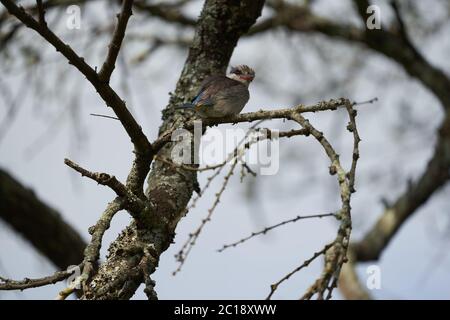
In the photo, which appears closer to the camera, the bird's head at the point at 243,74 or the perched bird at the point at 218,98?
the perched bird at the point at 218,98

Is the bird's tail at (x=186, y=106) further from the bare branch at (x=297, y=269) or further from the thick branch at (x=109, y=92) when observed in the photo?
the bare branch at (x=297, y=269)

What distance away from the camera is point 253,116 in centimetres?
303

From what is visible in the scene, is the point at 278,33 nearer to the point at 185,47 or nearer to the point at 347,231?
the point at 185,47

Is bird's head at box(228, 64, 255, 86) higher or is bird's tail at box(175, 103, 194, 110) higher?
Answer: bird's head at box(228, 64, 255, 86)

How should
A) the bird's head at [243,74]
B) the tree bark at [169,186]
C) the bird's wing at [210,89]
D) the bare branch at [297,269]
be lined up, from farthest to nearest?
1. the bird's head at [243,74]
2. the bird's wing at [210,89]
3. the tree bark at [169,186]
4. the bare branch at [297,269]

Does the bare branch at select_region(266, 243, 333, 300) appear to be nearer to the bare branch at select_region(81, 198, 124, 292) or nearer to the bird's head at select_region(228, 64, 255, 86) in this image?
the bare branch at select_region(81, 198, 124, 292)

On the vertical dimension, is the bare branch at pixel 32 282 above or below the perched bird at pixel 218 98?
below

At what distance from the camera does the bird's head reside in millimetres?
4555

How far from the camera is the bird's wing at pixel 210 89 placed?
11.8ft

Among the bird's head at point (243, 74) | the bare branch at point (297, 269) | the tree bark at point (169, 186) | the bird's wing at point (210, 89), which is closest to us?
the bare branch at point (297, 269)

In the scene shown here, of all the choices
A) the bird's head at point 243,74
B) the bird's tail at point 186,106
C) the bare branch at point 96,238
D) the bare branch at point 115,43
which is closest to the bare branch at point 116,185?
the bare branch at point 96,238

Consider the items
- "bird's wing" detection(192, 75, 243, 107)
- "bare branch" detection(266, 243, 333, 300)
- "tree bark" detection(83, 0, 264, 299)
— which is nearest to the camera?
"bare branch" detection(266, 243, 333, 300)

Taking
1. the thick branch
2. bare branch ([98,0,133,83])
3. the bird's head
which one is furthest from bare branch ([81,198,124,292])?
the bird's head

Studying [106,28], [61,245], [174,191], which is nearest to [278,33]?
[106,28]
